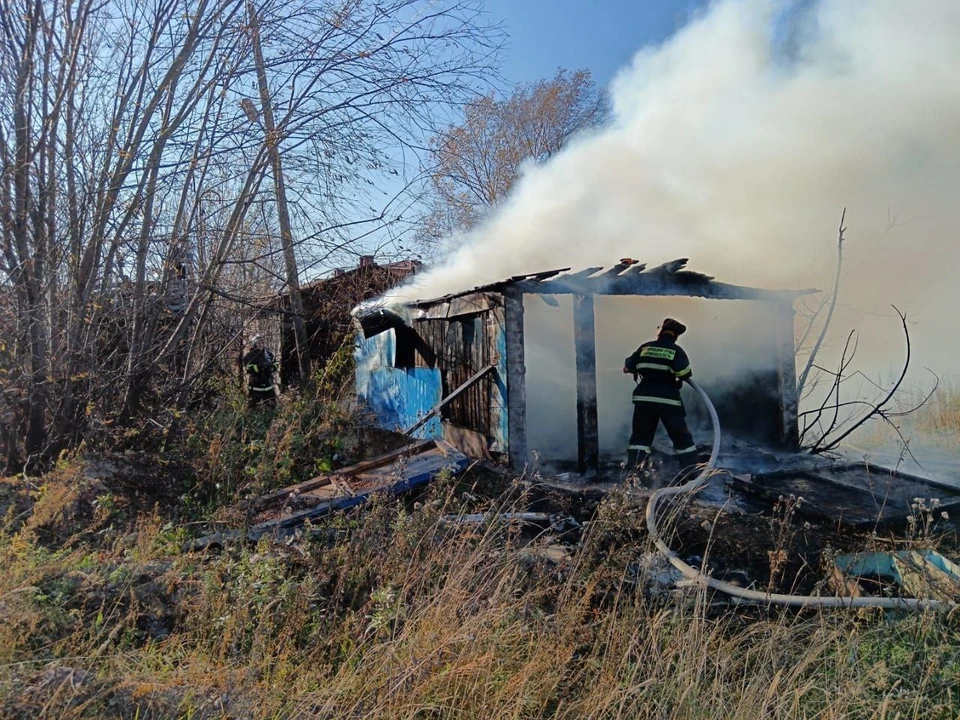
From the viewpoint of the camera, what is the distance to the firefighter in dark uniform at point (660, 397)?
7441mm

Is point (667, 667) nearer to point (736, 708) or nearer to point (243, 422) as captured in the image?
point (736, 708)

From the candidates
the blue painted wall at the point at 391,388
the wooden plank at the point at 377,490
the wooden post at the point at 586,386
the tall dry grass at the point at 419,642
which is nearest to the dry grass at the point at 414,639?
the tall dry grass at the point at 419,642

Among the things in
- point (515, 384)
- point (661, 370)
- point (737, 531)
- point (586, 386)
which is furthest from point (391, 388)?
point (737, 531)

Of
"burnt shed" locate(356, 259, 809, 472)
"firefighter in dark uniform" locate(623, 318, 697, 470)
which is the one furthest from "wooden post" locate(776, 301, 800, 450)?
"firefighter in dark uniform" locate(623, 318, 697, 470)

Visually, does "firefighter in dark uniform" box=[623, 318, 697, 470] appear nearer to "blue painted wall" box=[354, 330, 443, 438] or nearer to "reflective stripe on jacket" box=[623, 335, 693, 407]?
"reflective stripe on jacket" box=[623, 335, 693, 407]

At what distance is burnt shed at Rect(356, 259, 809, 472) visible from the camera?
7.49m

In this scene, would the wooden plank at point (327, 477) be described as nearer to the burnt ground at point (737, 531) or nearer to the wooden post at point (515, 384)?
the burnt ground at point (737, 531)

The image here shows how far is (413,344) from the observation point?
34.7ft

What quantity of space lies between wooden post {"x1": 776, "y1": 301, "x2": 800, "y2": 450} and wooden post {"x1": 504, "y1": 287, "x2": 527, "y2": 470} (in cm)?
406

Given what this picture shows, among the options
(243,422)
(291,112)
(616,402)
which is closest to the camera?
(291,112)

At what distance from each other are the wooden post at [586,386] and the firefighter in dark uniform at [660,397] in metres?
0.44

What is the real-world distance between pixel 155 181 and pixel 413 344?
16.1 ft

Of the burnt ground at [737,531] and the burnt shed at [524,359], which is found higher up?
the burnt shed at [524,359]

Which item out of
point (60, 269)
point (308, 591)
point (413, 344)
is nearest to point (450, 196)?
point (413, 344)
